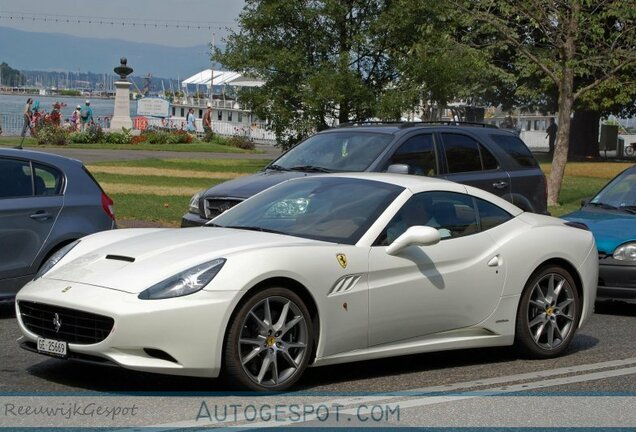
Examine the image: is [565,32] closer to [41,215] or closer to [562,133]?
[562,133]

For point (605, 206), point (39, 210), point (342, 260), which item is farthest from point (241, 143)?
point (342, 260)

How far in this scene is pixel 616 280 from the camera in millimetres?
11406

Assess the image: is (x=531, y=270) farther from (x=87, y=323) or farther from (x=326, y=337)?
(x=87, y=323)

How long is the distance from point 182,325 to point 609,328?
5.25 metres

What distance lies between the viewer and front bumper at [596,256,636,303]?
11.3 metres

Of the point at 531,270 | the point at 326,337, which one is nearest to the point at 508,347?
the point at 531,270

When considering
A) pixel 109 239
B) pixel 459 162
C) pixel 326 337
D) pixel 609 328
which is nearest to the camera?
pixel 326 337

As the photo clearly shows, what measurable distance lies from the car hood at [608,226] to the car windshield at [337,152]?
2351 mm

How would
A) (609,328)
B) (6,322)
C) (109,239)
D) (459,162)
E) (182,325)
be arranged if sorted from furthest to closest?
(459,162)
(609,328)
(6,322)
(109,239)
(182,325)

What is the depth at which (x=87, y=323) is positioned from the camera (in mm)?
7055

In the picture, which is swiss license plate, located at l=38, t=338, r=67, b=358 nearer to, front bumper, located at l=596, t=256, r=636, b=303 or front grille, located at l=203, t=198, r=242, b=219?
front bumper, located at l=596, t=256, r=636, b=303

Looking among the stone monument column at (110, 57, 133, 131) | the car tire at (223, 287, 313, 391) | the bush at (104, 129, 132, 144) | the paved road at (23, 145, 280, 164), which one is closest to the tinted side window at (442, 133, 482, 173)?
the car tire at (223, 287, 313, 391)

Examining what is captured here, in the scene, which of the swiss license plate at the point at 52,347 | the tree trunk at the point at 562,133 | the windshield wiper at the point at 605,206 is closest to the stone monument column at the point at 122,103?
the tree trunk at the point at 562,133

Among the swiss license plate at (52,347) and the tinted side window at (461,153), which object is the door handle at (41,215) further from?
the tinted side window at (461,153)
